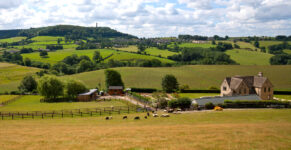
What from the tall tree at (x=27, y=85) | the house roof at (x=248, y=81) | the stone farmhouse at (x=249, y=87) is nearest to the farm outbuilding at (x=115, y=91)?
the tall tree at (x=27, y=85)

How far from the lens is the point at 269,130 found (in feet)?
71.0

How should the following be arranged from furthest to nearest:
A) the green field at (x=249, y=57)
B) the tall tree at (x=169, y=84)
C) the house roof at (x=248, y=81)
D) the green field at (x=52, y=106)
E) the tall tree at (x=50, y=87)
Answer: the green field at (x=249, y=57), the tall tree at (x=169, y=84), the tall tree at (x=50, y=87), the house roof at (x=248, y=81), the green field at (x=52, y=106)

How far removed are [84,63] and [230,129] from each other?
106174 mm

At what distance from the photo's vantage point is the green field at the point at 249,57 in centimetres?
12321

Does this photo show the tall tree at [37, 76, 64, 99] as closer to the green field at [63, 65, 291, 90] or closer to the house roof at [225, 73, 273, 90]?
the green field at [63, 65, 291, 90]

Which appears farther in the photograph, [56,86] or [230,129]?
[56,86]

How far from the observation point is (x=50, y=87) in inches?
2437

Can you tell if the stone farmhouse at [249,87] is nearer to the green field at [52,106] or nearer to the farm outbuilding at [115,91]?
the green field at [52,106]

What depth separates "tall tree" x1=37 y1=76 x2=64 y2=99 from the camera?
61.9 meters

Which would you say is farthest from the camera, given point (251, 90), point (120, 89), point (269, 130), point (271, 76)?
point (271, 76)

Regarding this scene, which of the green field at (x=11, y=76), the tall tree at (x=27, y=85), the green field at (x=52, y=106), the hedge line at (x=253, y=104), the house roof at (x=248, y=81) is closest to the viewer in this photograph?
the hedge line at (x=253, y=104)

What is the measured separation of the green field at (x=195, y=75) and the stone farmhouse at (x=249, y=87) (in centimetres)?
1493

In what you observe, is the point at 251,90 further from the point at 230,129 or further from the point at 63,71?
the point at 63,71

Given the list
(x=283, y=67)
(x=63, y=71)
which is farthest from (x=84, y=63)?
(x=283, y=67)
